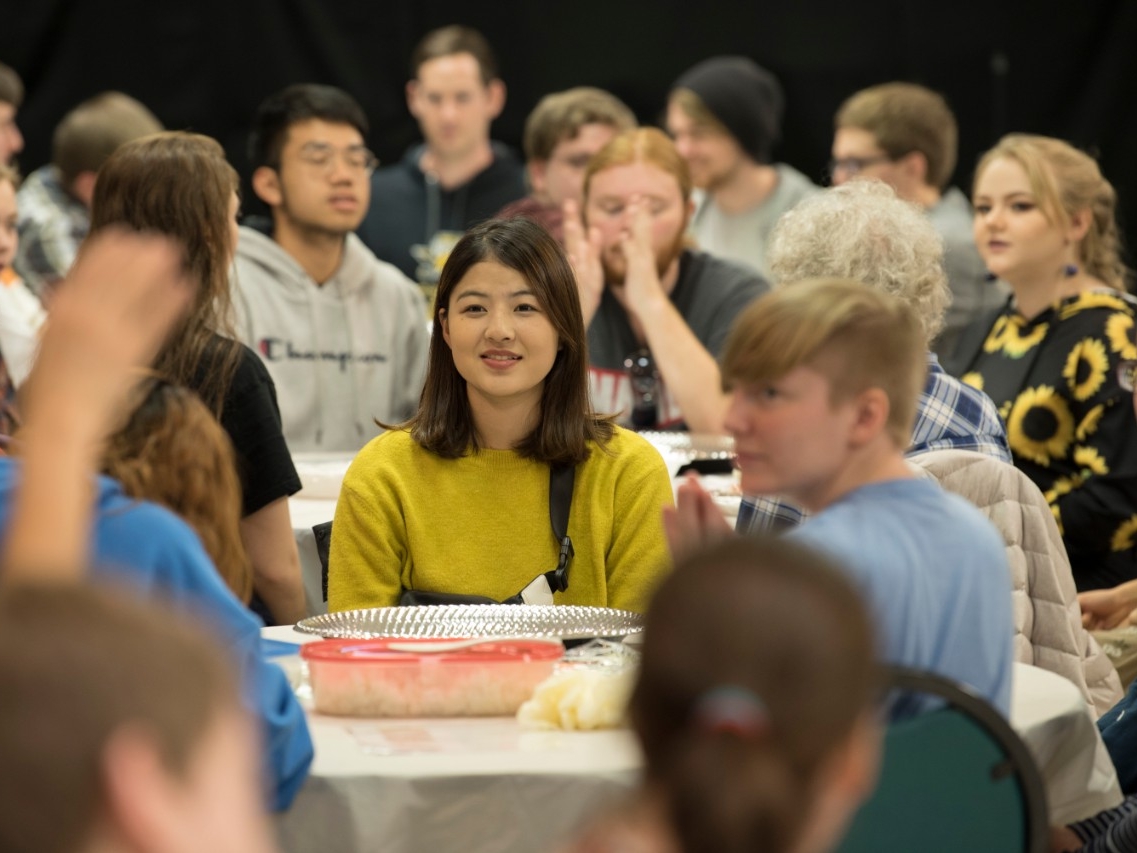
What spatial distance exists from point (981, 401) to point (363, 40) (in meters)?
5.43

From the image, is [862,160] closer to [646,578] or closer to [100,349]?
[646,578]

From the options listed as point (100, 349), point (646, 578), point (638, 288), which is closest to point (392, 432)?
point (646, 578)

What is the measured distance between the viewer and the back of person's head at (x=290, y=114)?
5.00 metres

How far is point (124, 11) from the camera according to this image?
7.80 metres

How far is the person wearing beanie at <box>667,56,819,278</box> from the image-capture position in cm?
661

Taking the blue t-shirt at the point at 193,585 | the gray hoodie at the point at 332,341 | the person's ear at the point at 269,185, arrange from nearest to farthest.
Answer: the blue t-shirt at the point at 193,585
the gray hoodie at the point at 332,341
the person's ear at the point at 269,185

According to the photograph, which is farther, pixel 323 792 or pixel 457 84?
pixel 457 84

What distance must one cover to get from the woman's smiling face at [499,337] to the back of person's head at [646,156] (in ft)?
6.52

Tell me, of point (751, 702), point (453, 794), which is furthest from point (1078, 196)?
point (751, 702)

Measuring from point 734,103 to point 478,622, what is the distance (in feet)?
15.1

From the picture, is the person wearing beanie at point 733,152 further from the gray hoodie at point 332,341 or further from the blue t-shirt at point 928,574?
the blue t-shirt at point 928,574

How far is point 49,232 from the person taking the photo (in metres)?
6.42

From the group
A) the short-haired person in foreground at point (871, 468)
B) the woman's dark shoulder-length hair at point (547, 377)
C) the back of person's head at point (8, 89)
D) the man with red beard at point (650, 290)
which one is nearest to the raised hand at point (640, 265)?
the man with red beard at point (650, 290)

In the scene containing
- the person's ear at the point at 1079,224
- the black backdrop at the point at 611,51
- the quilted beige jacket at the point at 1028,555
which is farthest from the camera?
the black backdrop at the point at 611,51
